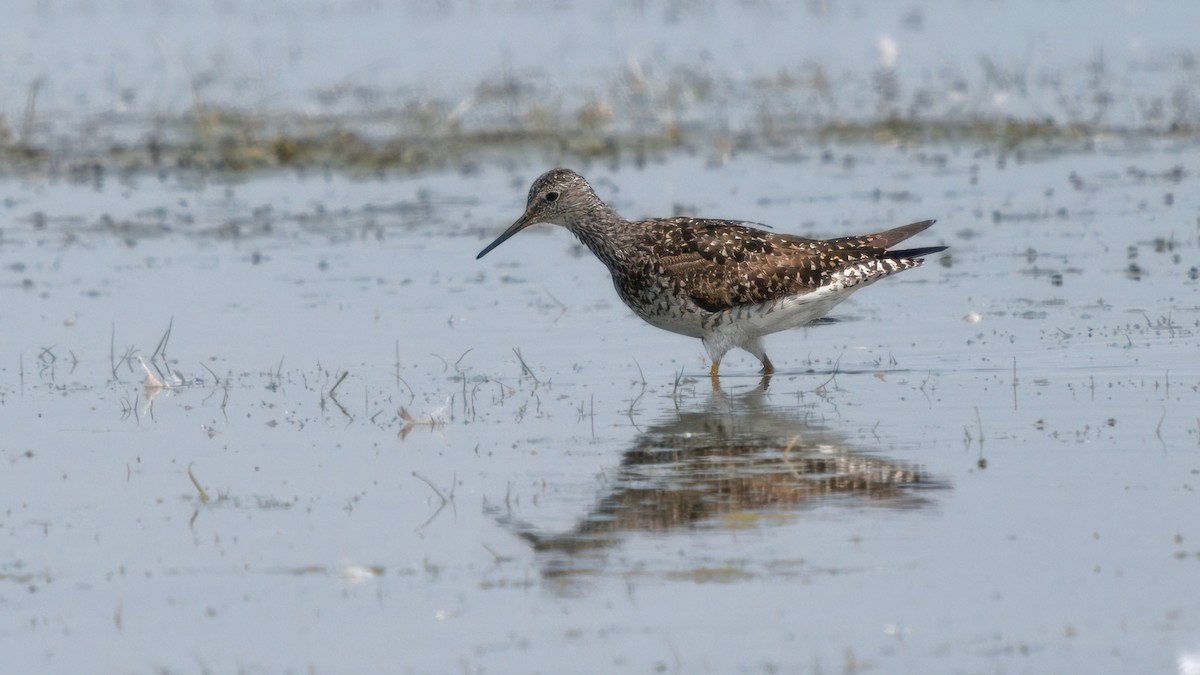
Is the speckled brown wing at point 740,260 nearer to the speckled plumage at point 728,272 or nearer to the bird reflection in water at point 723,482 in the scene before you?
the speckled plumage at point 728,272

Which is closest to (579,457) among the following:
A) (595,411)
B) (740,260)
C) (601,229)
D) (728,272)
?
(595,411)

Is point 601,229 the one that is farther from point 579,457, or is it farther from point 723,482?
point 723,482

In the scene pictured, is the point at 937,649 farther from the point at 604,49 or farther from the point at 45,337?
the point at 604,49

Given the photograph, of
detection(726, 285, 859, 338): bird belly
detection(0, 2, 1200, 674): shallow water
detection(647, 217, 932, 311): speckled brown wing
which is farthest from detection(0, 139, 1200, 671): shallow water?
detection(647, 217, 932, 311): speckled brown wing

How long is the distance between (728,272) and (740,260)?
0.55ft

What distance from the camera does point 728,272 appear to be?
1280 cm

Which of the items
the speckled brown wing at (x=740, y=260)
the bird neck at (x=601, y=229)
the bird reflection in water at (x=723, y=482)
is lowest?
the bird reflection in water at (x=723, y=482)

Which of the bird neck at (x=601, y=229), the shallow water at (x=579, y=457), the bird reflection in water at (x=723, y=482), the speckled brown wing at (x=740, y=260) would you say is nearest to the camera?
the shallow water at (x=579, y=457)

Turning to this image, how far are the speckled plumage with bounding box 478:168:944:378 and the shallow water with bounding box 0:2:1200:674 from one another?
1.37 ft

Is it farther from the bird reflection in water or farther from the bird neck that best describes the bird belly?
the bird reflection in water

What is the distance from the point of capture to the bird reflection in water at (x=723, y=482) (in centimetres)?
877

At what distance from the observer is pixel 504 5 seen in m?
37.9

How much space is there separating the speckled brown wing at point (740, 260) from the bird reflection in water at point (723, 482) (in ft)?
5.28

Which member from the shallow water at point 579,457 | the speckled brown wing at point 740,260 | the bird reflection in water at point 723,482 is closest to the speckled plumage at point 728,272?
the speckled brown wing at point 740,260
